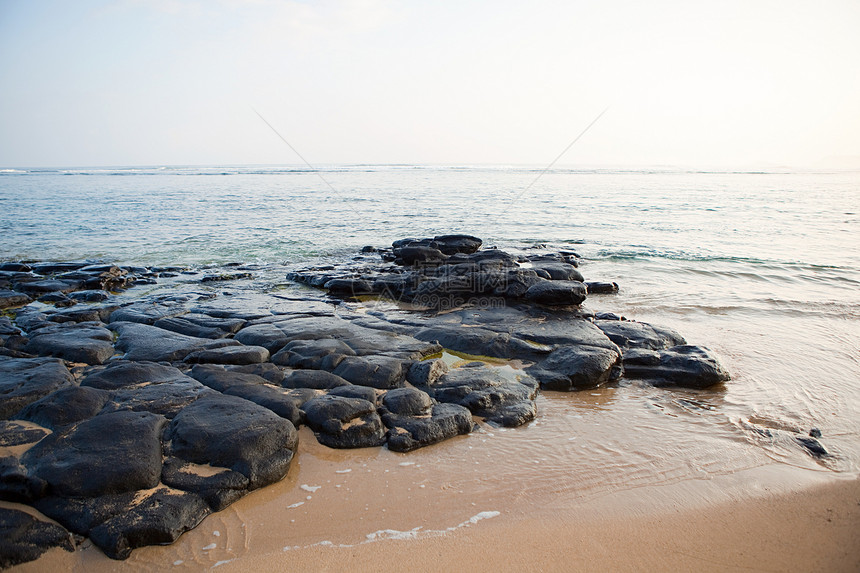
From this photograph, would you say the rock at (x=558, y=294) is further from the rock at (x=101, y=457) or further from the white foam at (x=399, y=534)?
the rock at (x=101, y=457)

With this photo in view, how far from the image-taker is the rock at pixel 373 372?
16.1ft

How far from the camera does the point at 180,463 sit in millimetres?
3432

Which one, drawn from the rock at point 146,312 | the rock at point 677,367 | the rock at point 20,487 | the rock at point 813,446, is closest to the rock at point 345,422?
the rock at point 20,487

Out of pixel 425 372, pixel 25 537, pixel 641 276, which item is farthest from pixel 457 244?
pixel 25 537

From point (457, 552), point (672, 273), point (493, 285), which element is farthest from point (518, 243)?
point (457, 552)

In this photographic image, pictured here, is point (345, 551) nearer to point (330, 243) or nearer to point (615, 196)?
point (330, 243)

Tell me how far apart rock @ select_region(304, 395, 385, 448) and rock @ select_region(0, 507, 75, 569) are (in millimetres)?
1690

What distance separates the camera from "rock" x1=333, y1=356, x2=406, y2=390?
491 centimetres

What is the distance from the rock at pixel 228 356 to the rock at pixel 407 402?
164 cm

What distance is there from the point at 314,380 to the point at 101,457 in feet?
6.10

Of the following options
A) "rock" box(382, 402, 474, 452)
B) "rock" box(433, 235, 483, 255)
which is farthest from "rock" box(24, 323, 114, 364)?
"rock" box(433, 235, 483, 255)

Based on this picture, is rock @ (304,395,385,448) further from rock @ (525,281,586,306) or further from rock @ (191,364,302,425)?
rock @ (525,281,586,306)

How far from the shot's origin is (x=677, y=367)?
5.50 metres

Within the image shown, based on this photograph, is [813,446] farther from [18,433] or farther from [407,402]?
[18,433]
